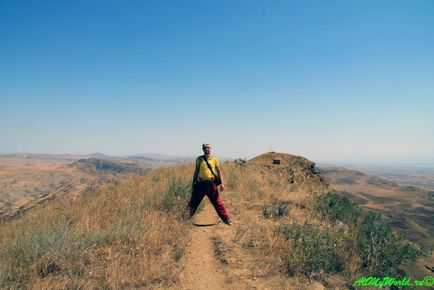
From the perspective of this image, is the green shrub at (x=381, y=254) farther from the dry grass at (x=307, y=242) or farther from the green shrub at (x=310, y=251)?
the green shrub at (x=310, y=251)

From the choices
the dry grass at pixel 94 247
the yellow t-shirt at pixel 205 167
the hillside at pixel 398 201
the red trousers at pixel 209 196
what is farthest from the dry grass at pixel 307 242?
the hillside at pixel 398 201

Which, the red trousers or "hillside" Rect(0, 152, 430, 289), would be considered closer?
"hillside" Rect(0, 152, 430, 289)

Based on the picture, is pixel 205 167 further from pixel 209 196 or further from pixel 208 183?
pixel 209 196

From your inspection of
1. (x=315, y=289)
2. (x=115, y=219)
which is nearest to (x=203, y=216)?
(x=115, y=219)

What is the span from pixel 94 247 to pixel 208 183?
10.8 feet

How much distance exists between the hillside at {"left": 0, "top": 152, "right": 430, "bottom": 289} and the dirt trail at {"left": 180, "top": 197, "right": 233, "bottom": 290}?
0.02 m

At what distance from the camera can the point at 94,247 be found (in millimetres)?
5125

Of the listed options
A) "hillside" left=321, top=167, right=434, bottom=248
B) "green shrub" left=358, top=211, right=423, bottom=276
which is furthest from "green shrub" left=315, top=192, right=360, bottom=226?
"hillside" left=321, top=167, right=434, bottom=248

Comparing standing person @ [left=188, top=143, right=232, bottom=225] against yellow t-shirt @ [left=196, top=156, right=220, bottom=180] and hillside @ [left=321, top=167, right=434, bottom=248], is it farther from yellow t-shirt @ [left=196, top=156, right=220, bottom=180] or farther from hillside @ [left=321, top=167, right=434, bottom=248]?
hillside @ [left=321, top=167, right=434, bottom=248]

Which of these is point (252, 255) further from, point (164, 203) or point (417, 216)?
point (417, 216)

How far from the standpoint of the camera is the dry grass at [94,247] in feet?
13.5

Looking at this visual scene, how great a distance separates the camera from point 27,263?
429 centimetres

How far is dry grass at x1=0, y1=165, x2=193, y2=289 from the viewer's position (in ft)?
13.5

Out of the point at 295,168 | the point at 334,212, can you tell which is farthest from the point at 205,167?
the point at 295,168
